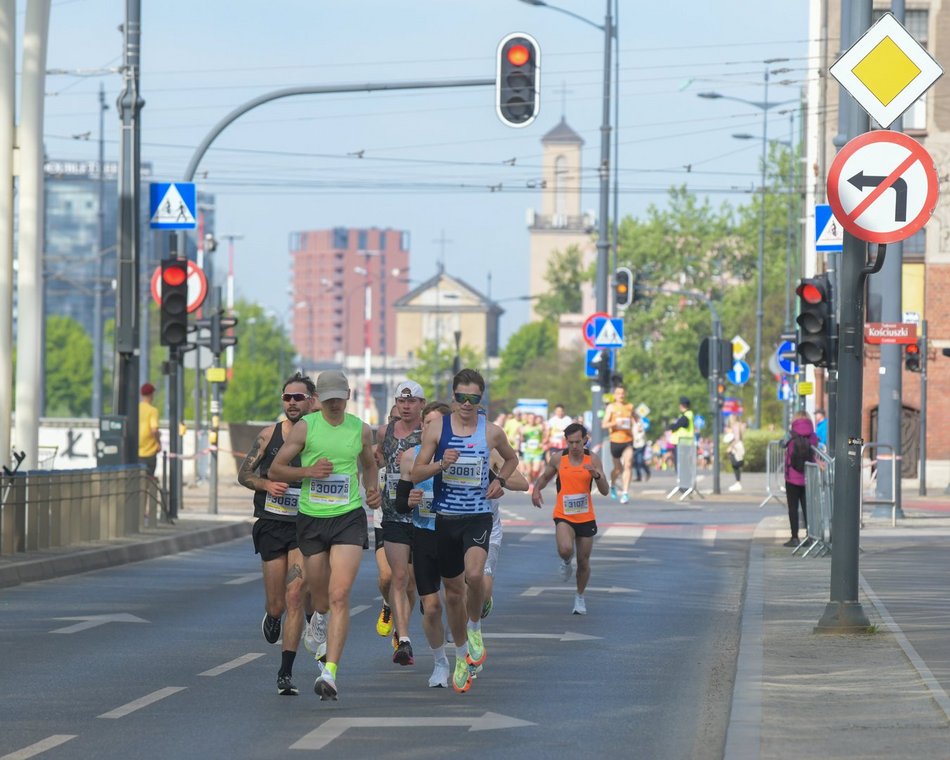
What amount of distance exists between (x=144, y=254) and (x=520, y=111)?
6843 inches

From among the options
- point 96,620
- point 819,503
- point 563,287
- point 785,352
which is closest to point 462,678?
point 96,620

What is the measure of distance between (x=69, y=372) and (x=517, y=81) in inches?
4921

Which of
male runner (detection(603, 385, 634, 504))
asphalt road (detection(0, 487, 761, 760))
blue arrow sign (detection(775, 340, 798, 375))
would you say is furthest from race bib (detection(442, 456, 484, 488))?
blue arrow sign (detection(775, 340, 798, 375))

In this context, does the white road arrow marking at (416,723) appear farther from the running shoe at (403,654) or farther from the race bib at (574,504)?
the race bib at (574,504)

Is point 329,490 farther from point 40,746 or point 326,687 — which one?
point 40,746

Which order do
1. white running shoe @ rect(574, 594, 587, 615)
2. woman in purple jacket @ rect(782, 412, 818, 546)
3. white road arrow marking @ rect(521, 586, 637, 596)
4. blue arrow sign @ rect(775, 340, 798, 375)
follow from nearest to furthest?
white running shoe @ rect(574, 594, 587, 615) → white road arrow marking @ rect(521, 586, 637, 596) → woman in purple jacket @ rect(782, 412, 818, 546) → blue arrow sign @ rect(775, 340, 798, 375)

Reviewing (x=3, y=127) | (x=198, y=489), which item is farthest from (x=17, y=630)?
(x=198, y=489)

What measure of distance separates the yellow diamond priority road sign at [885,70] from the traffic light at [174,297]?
13.9 metres

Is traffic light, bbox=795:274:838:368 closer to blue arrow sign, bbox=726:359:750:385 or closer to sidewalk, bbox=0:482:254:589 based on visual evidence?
sidewalk, bbox=0:482:254:589

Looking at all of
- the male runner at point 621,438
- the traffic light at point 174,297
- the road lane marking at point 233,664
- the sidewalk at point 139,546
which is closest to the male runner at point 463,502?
the road lane marking at point 233,664

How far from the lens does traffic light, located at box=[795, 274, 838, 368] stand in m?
21.8

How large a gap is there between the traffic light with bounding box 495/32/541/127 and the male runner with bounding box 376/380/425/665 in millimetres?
11458

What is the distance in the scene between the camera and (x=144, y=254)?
643 ft

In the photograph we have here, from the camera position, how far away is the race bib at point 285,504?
1253cm
